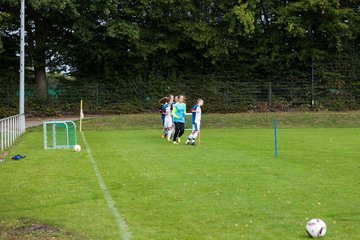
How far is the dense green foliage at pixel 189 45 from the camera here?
40.4 m

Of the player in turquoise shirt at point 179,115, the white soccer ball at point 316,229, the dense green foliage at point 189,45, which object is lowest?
the white soccer ball at point 316,229

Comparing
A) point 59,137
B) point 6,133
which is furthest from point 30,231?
point 59,137

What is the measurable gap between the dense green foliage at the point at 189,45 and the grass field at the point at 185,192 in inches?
887

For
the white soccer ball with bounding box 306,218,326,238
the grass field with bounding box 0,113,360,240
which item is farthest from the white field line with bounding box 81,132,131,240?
the white soccer ball with bounding box 306,218,326,238

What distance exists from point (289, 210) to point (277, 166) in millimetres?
5380

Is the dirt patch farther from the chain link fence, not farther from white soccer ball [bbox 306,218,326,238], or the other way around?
the chain link fence

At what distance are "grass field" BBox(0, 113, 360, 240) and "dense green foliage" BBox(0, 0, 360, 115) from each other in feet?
73.9

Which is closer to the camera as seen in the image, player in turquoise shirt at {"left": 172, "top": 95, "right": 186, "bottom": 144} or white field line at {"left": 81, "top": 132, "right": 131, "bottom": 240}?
white field line at {"left": 81, "top": 132, "right": 131, "bottom": 240}

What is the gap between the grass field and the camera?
750 cm

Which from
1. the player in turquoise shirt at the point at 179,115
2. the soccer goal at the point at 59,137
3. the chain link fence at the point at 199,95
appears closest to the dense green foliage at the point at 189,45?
the chain link fence at the point at 199,95

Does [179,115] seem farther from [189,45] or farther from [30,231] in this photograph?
[189,45]

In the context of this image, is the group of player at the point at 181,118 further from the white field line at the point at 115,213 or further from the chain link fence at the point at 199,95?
the chain link fence at the point at 199,95

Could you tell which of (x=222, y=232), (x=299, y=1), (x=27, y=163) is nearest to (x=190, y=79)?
(x=299, y=1)

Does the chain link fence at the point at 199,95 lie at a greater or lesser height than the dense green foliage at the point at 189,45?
lesser
